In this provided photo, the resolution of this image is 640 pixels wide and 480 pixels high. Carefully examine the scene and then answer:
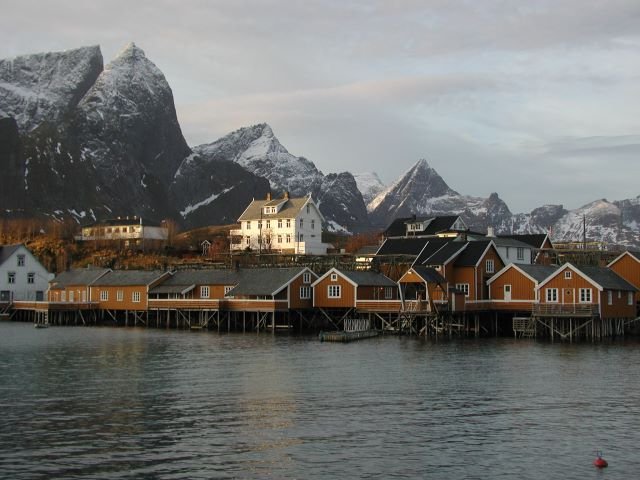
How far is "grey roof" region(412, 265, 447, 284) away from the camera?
7544 cm

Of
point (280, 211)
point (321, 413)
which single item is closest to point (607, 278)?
point (321, 413)

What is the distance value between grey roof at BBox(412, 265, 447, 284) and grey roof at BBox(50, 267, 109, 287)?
1663 inches

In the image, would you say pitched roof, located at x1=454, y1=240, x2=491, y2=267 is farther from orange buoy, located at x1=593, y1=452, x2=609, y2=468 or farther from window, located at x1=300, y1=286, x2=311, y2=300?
orange buoy, located at x1=593, y1=452, x2=609, y2=468

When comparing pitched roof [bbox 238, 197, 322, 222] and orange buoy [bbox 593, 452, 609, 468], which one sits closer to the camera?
orange buoy [bbox 593, 452, 609, 468]

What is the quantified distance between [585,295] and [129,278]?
49970 millimetres

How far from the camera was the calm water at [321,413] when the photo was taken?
2798cm

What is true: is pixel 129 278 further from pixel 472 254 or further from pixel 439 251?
pixel 472 254

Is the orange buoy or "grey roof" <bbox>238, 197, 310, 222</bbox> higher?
"grey roof" <bbox>238, 197, 310, 222</bbox>

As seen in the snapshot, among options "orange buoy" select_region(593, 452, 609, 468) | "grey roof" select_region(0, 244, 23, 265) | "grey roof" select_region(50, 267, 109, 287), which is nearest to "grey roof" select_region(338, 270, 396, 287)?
"grey roof" select_region(50, 267, 109, 287)

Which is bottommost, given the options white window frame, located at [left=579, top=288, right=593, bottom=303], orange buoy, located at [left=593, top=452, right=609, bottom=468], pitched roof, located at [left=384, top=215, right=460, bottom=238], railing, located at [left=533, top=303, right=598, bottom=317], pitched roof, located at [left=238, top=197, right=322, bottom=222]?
orange buoy, located at [left=593, top=452, right=609, bottom=468]

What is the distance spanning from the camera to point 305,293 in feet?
278

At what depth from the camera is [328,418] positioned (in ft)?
115

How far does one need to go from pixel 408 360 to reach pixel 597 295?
74.1ft

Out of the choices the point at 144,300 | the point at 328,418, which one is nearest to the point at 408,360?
the point at 328,418
